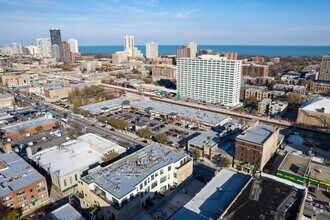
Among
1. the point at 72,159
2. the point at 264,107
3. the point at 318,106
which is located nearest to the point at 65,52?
the point at 264,107

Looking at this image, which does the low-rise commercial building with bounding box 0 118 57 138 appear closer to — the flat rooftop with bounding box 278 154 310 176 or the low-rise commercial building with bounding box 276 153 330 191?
the low-rise commercial building with bounding box 276 153 330 191

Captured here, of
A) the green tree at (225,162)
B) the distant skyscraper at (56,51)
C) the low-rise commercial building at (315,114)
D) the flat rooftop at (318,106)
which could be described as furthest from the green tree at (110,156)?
the distant skyscraper at (56,51)

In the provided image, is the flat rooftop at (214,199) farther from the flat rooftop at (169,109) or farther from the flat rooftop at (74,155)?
the flat rooftop at (169,109)

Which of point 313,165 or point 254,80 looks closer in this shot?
point 313,165

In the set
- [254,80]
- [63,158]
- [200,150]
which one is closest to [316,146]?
[200,150]

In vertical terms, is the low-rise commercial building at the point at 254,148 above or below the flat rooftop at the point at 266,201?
below

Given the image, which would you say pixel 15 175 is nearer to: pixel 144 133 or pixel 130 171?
pixel 130 171

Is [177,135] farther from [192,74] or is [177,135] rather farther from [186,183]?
[192,74]
